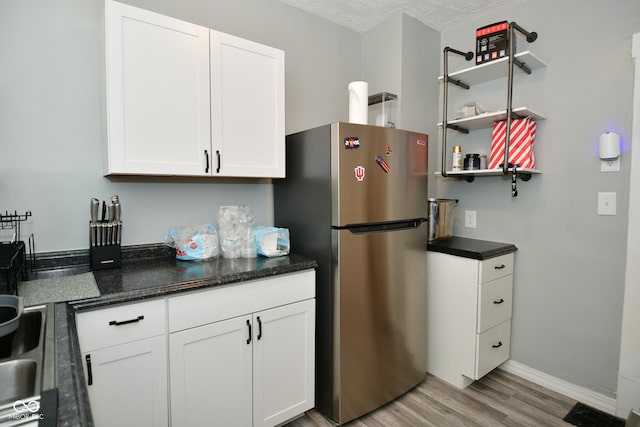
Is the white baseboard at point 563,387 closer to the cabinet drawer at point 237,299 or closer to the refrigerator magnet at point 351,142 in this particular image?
the cabinet drawer at point 237,299

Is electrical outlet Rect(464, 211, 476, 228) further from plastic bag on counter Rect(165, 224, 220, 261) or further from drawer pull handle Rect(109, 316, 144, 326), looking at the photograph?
drawer pull handle Rect(109, 316, 144, 326)

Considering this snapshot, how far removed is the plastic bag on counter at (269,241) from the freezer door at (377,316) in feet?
1.16

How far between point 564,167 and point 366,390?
1.82 meters

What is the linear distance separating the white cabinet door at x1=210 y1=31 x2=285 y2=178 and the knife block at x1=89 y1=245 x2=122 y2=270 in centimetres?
61

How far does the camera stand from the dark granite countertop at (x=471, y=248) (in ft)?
6.95

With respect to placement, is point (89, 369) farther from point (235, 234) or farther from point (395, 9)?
point (395, 9)

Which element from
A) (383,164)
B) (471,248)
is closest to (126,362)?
(383,164)

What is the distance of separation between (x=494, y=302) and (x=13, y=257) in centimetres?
246

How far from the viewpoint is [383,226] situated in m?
1.97

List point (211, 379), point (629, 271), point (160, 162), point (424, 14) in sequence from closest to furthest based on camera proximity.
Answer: point (211, 379)
point (160, 162)
point (629, 271)
point (424, 14)

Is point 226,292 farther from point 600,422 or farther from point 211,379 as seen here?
point 600,422

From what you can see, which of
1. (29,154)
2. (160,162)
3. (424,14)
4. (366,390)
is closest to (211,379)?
(366,390)

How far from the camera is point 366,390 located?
194 centimetres

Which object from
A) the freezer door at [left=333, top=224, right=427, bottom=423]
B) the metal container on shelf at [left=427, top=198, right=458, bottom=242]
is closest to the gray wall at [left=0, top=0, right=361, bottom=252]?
the freezer door at [left=333, top=224, right=427, bottom=423]
